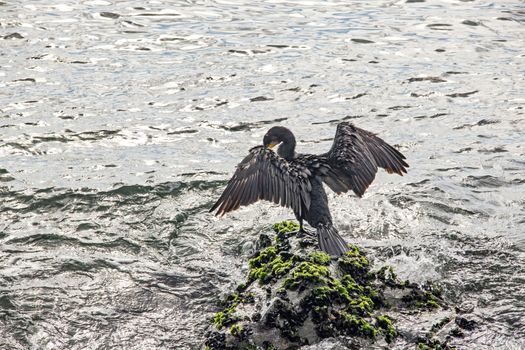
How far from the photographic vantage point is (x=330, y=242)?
22.5 ft

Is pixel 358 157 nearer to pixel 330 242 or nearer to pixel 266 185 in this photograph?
pixel 266 185

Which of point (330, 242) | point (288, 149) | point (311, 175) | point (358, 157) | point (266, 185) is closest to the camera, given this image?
point (330, 242)

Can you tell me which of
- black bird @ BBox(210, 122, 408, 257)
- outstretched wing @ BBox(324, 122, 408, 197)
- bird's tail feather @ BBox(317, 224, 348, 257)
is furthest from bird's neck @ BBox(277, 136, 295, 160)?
bird's tail feather @ BBox(317, 224, 348, 257)

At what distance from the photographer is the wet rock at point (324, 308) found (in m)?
5.99

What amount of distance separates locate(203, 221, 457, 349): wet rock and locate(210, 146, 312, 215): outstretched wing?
0.55 metres

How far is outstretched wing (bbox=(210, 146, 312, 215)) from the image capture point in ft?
23.3

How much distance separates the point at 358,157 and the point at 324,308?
2296mm

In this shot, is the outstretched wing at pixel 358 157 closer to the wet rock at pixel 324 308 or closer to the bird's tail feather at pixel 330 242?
the bird's tail feather at pixel 330 242

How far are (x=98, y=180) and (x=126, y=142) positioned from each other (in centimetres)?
140

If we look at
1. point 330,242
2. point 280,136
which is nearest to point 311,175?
point 280,136

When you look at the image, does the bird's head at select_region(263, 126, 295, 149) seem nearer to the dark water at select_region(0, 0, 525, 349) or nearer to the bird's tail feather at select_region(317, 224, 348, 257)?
the dark water at select_region(0, 0, 525, 349)

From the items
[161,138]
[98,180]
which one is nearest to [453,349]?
[98,180]

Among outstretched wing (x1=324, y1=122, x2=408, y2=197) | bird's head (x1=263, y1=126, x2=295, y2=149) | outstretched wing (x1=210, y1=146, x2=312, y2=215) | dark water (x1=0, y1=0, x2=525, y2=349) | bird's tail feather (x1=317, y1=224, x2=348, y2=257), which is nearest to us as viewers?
bird's tail feather (x1=317, y1=224, x2=348, y2=257)

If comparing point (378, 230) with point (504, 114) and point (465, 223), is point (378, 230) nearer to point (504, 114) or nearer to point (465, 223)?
point (465, 223)
